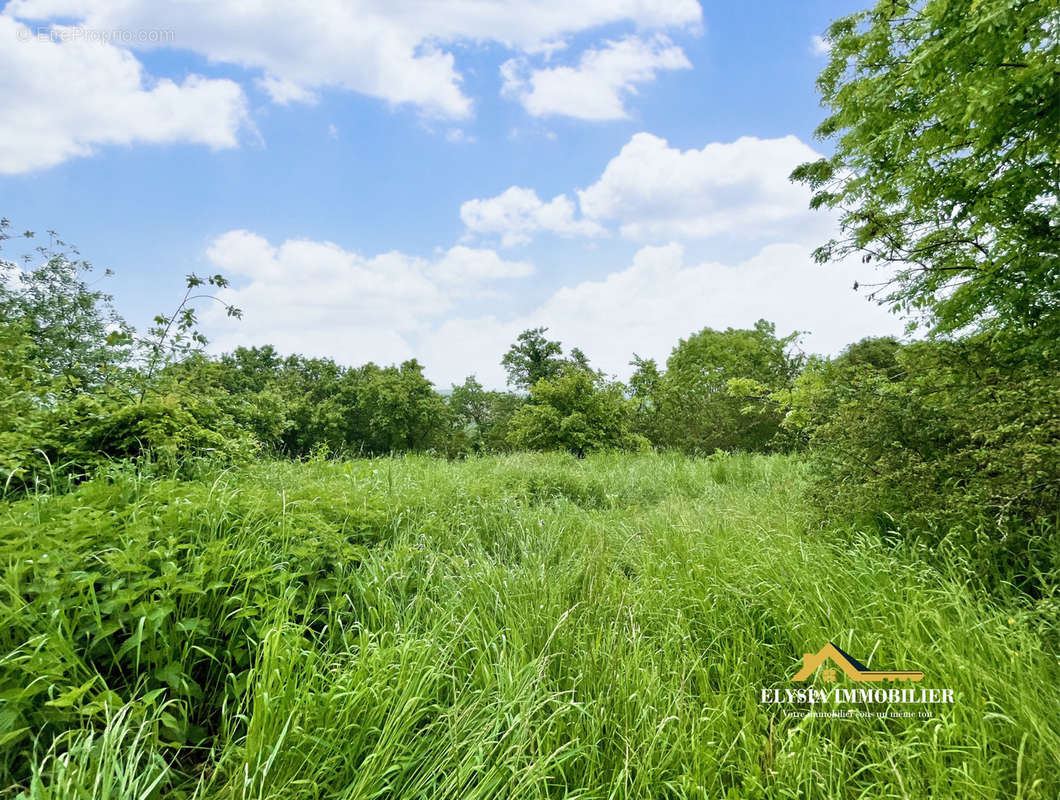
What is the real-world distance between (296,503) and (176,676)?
50.6 inches

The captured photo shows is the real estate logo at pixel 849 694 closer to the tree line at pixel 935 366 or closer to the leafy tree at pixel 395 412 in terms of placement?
the tree line at pixel 935 366

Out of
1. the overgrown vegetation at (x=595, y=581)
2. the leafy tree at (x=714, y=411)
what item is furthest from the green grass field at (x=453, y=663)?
the leafy tree at (x=714, y=411)

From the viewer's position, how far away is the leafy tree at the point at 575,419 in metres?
12.5

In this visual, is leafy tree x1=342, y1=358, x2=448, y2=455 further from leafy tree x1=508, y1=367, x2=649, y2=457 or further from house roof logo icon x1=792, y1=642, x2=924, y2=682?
house roof logo icon x1=792, y1=642, x2=924, y2=682

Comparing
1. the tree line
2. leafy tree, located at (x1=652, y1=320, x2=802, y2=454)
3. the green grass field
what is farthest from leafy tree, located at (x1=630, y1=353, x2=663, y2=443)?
the green grass field

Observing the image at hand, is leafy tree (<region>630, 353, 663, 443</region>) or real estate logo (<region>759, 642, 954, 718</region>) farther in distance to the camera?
leafy tree (<region>630, 353, 663, 443</region>)

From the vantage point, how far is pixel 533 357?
27.0 m

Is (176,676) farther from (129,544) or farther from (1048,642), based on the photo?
(1048,642)

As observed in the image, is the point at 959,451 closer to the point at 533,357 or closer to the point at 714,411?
the point at 714,411

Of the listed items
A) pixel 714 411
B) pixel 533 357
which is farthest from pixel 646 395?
pixel 533 357

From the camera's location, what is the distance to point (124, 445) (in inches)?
137

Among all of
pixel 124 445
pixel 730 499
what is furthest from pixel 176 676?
pixel 730 499

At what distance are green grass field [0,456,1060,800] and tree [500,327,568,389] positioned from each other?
941 inches

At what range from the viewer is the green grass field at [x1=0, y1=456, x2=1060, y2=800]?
1.41 metres
